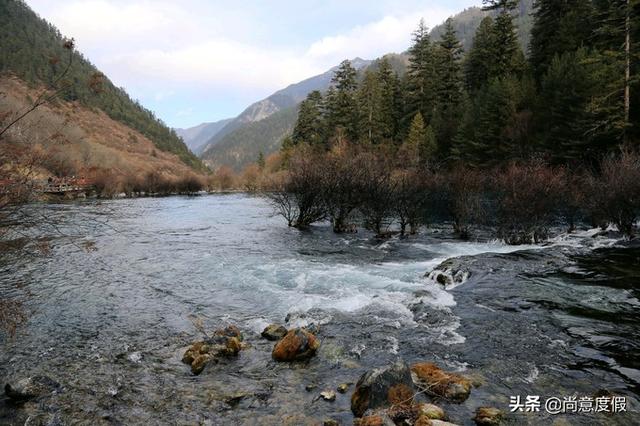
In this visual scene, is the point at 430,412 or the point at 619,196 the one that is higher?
the point at 619,196

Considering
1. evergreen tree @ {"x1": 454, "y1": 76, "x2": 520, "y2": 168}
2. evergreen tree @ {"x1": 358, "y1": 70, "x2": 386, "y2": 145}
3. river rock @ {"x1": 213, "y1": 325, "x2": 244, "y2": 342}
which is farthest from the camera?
evergreen tree @ {"x1": 358, "y1": 70, "x2": 386, "y2": 145}

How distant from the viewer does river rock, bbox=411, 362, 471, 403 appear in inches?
235

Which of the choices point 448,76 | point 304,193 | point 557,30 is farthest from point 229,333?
point 448,76

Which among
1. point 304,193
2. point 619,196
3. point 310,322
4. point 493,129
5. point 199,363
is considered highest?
point 493,129

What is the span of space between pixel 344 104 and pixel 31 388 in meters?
65.0

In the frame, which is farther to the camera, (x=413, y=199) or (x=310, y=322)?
(x=413, y=199)

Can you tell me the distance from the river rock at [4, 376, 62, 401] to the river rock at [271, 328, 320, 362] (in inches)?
148

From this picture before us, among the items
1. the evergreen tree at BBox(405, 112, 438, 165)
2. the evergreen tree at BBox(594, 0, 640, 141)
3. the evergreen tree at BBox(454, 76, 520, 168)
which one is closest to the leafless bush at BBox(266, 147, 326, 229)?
the evergreen tree at BBox(594, 0, 640, 141)

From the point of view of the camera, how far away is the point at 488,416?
539cm

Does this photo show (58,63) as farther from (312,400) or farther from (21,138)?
(312,400)

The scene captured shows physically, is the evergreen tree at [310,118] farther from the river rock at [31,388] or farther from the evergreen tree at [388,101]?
the river rock at [31,388]

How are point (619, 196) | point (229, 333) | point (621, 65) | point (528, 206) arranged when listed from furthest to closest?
point (621, 65), point (528, 206), point (619, 196), point (229, 333)

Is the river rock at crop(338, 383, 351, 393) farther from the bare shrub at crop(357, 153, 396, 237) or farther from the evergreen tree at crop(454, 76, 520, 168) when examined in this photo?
the evergreen tree at crop(454, 76, 520, 168)

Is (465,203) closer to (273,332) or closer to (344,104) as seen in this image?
(273,332)
